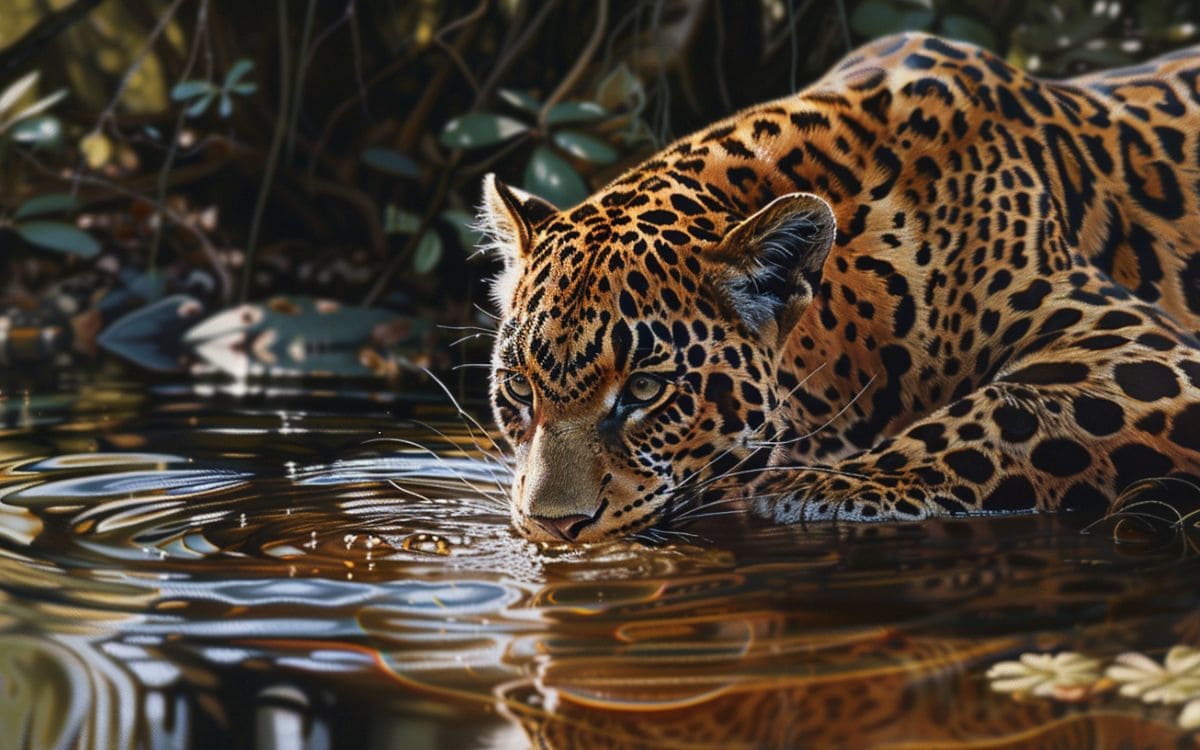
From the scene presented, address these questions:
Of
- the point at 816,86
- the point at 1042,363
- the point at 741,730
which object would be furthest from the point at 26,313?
the point at 741,730

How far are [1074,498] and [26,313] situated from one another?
9.14 meters

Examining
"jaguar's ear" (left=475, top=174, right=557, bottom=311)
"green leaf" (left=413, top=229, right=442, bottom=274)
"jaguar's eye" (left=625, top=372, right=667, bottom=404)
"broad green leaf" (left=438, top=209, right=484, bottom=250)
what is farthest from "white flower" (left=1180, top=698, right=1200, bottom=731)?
"green leaf" (left=413, top=229, right=442, bottom=274)

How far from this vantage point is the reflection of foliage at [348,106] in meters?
11.6

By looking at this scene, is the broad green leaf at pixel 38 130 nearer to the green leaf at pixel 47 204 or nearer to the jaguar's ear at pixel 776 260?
the green leaf at pixel 47 204

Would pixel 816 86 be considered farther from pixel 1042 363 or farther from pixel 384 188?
pixel 384 188

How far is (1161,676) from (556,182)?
6598mm

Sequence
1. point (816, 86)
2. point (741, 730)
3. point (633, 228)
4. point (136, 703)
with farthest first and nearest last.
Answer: point (816, 86) → point (633, 228) → point (136, 703) → point (741, 730)

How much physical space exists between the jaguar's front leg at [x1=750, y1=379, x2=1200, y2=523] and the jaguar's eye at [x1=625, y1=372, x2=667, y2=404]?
2.02 ft

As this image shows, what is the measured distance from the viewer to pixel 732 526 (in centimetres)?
519

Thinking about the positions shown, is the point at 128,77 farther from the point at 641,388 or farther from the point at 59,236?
the point at 641,388

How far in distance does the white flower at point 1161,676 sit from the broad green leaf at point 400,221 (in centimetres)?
872

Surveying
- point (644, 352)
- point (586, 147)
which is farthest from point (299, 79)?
point (644, 352)

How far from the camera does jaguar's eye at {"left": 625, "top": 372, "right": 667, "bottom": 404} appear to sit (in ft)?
16.2

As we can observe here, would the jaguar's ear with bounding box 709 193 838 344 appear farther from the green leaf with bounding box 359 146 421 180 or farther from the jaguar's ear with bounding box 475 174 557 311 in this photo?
the green leaf with bounding box 359 146 421 180
